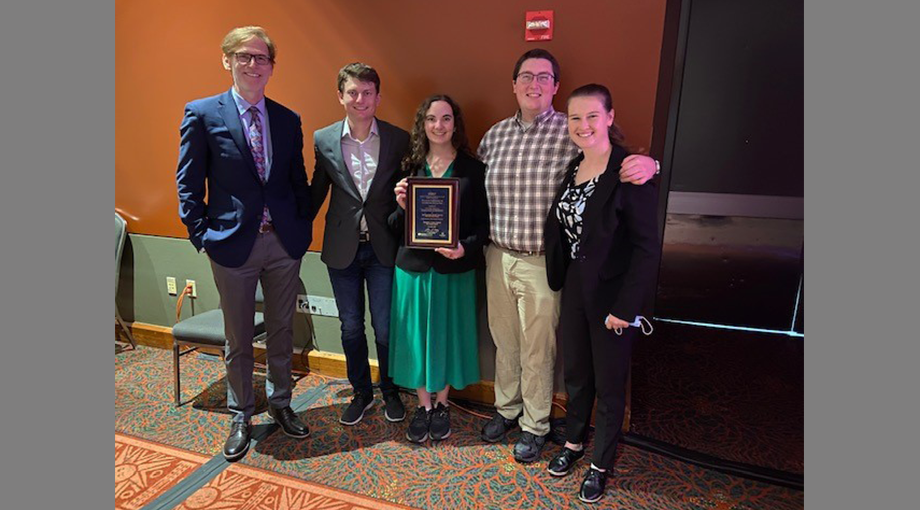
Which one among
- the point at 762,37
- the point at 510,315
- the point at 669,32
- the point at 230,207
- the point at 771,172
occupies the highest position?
the point at 762,37

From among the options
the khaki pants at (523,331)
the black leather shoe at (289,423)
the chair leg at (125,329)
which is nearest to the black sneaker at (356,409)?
the black leather shoe at (289,423)

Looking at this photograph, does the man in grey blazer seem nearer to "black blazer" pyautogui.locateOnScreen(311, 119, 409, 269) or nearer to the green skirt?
"black blazer" pyautogui.locateOnScreen(311, 119, 409, 269)

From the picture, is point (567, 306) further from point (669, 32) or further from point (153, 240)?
point (153, 240)

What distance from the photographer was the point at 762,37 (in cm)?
394

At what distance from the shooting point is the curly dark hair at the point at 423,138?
234 centimetres

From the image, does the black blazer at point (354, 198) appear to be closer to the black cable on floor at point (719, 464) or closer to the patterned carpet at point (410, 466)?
the patterned carpet at point (410, 466)

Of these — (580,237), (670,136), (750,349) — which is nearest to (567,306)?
(580,237)

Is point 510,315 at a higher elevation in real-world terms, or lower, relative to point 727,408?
higher

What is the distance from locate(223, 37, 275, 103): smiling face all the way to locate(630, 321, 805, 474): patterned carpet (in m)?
2.60

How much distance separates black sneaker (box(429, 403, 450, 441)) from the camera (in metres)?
2.57


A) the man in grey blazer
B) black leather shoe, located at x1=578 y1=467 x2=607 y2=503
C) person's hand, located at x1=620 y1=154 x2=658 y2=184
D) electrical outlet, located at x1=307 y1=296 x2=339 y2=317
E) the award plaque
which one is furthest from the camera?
electrical outlet, located at x1=307 y1=296 x2=339 y2=317

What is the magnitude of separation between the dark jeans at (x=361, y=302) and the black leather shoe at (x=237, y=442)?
1.93 ft

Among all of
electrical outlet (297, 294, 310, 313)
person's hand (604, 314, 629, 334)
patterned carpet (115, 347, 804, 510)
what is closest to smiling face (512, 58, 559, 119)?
person's hand (604, 314, 629, 334)

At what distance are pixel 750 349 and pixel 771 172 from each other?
1.51 meters
